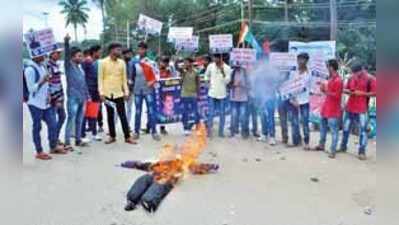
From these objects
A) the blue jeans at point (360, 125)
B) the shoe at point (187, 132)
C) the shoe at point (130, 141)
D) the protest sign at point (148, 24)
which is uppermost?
the protest sign at point (148, 24)

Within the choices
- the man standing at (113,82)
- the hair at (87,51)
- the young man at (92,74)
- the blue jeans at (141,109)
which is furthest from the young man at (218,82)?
the hair at (87,51)

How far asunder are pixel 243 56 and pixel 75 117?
3186mm

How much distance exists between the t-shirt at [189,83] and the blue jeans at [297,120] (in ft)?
6.25

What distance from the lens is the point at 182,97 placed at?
9562 mm

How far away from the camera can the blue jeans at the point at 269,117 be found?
8781mm

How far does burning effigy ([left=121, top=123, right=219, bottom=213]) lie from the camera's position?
16.3ft

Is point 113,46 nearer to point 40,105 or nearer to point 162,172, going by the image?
point 40,105

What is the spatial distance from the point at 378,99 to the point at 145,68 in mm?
7204

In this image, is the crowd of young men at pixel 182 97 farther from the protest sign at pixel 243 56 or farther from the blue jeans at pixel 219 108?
the protest sign at pixel 243 56

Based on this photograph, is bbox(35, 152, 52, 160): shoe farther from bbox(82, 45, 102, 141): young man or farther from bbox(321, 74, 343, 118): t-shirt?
bbox(321, 74, 343, 118): t-shirt

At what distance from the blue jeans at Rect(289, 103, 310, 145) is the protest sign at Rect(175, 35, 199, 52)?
286 cm

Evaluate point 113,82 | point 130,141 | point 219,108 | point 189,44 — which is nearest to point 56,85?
point 113,82

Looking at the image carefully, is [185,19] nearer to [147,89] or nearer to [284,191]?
[147,89]

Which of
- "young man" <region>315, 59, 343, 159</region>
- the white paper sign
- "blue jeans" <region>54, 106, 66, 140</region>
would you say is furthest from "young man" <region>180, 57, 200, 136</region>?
"blue jeans" <region>54, 106, 66, 140</region>
